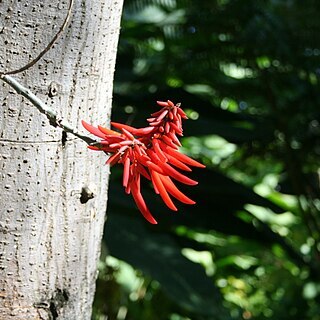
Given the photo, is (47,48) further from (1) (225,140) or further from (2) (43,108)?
(1) (225,140)

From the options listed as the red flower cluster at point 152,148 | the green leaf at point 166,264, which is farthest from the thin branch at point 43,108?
the green leaf at point 166,264

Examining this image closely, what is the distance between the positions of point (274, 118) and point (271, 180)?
0.77 meters

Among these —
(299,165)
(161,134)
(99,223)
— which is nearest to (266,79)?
(299,165)

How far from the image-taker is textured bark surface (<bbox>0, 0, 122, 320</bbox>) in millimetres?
764

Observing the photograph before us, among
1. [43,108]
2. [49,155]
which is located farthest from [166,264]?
[43,108]

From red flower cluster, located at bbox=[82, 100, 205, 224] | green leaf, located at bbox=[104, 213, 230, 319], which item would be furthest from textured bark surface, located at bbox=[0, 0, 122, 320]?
green leaf, located at bbox=[104, 213, 230, 319]

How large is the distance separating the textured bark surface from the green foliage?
102 centimetres

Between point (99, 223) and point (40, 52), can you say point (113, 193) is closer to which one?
point (99, 223)

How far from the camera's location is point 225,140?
2.22 metres

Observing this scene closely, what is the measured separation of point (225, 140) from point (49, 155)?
1.47 m

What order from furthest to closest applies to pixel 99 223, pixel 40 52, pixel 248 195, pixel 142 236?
1. pixel 248 195
2. pixel 142 236
3. pixel 99 223
4. pixel 40 52

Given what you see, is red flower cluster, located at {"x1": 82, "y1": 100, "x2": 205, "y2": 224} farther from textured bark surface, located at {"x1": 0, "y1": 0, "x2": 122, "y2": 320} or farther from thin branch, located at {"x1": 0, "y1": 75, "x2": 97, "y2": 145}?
textured bark surface, located at {"x1": 0, "y1": 0, "x2": 122, "y2": 320}

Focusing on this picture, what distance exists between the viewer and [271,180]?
3.08 metres

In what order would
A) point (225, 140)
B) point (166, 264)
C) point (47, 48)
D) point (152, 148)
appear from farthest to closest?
point (225, 140)
point (166, 264)
point (47, 48)
point (152, 148)
